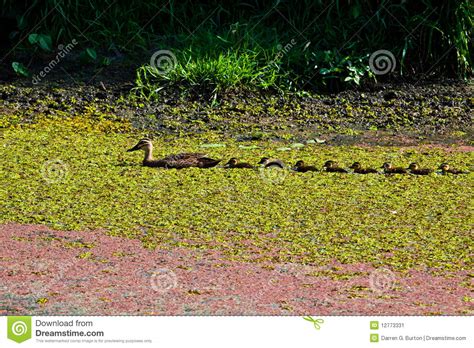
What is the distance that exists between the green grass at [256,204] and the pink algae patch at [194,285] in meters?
0.17

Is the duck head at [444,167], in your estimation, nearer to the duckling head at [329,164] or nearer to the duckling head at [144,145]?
the duckling head at [329,164]

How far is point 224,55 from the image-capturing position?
854 centimetres

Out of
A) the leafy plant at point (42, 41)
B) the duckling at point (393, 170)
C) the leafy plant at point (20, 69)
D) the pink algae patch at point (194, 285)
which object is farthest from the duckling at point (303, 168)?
the leafy plant at point (42, 41)

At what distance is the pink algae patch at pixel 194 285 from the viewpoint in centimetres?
387

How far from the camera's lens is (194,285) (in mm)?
4117

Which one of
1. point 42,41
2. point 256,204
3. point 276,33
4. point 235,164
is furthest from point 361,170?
point 42,41

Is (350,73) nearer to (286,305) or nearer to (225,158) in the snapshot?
(225,158)

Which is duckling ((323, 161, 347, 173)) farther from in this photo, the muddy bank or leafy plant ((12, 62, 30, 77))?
leafy plant ((12, 62, 30, 77))

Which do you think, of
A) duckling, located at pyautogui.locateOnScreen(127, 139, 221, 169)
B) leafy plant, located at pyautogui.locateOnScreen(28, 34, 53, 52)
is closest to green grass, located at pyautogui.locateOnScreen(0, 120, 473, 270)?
duckling, located at pyautogui.locateOnScreen(127, 139, 221, 169)

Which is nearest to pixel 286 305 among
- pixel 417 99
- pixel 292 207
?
pixel 292 207

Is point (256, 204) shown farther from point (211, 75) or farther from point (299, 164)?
point (211, 75)

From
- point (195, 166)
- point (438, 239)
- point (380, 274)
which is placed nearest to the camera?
point (380, 274)

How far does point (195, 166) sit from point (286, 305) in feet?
8.08

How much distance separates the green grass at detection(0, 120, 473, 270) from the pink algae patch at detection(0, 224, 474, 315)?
17 cm
